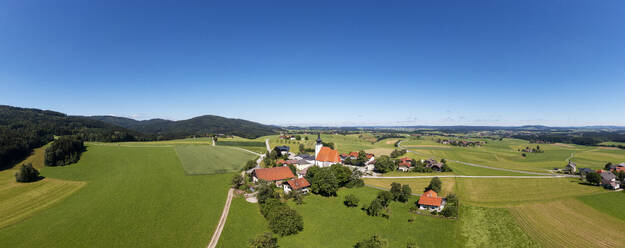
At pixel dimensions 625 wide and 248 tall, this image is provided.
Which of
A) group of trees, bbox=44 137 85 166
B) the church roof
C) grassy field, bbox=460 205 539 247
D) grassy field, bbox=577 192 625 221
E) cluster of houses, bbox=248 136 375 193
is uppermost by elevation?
group of trees, bbox=44 137 85 166

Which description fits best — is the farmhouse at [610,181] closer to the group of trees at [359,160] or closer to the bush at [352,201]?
the group of trees at [359,160]

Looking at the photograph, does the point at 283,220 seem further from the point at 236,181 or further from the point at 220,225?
the point at 236,181

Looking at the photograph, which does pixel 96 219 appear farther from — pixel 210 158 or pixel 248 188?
pixel 210 158

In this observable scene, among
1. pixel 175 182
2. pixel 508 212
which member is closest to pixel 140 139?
pixel 175 182

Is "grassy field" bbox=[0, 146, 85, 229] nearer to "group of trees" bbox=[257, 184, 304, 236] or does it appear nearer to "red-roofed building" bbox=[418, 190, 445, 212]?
"group of trees" bbox=[257, 184, 304, 236]

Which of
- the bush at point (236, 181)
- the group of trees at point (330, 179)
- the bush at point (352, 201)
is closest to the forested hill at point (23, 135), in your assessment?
the bush at point (236, 181)

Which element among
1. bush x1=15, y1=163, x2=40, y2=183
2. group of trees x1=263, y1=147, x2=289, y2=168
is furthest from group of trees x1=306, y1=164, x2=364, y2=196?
bush x1=15, y1=163, x2=40, y2=183

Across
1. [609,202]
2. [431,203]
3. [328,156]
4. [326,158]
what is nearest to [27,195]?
[326,158]
